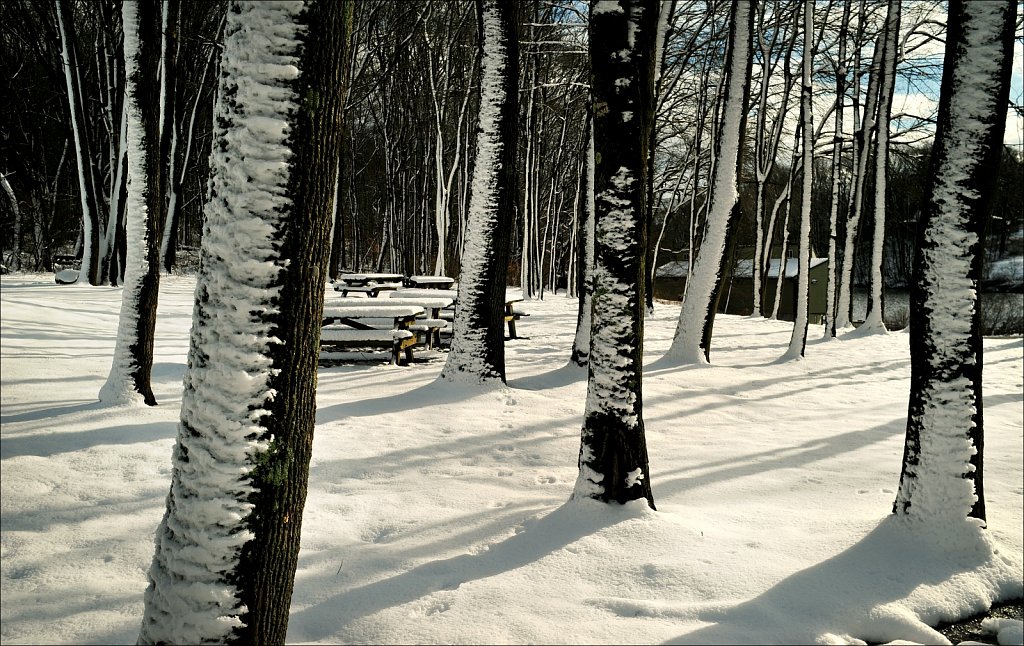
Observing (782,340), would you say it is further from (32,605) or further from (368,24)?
(32,605)

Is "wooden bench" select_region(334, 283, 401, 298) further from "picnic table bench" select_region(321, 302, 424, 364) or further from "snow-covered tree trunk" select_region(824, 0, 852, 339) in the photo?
"snow-covered tree trunk" select_region(824, 0, 852, 339)

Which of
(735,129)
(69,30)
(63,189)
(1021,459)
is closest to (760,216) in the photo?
(735,129)

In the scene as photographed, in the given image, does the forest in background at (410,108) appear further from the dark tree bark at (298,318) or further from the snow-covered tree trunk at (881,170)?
the dark tree bark at (298,318)

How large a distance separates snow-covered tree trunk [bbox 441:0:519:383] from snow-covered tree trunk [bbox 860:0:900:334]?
Result: 39.1 feet

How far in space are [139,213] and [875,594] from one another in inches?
237

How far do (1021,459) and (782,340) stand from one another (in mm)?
9388

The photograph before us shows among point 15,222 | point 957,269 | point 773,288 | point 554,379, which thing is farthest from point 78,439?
point 773,288

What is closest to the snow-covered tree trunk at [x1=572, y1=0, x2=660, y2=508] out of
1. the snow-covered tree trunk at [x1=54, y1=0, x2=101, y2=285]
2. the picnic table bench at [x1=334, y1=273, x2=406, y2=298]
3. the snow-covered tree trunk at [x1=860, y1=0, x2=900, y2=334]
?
the picnic table bench at [x1=334, y1=273, x2=406, y2=298]

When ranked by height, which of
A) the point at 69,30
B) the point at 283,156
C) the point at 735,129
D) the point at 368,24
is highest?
the point at 368,24

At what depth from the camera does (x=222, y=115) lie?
6.67 feet

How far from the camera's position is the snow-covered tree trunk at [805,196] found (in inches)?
472

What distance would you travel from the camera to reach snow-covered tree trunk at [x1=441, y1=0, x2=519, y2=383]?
24.0ft

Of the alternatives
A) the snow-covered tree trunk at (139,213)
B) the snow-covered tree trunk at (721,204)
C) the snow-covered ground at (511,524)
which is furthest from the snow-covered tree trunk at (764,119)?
the snow-covered tree trunk at (139,213)

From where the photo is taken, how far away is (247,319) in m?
2.03
